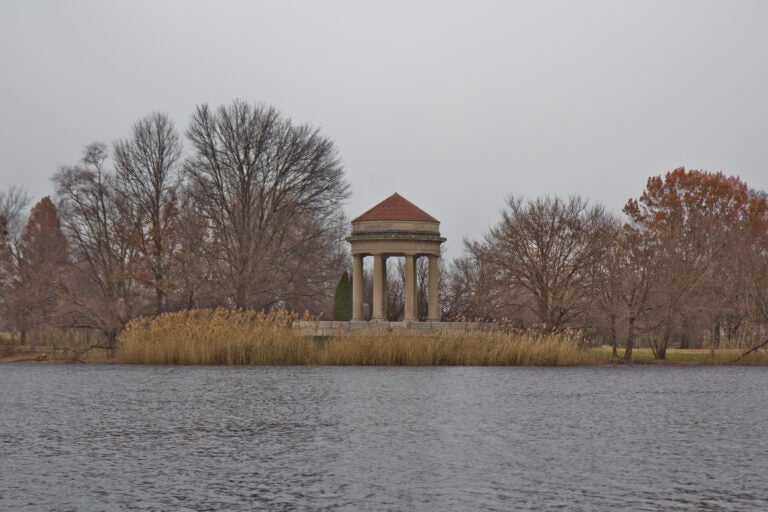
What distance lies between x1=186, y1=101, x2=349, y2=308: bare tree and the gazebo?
135 inches

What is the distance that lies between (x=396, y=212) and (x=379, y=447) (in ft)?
102

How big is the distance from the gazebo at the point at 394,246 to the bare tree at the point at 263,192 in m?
3.43

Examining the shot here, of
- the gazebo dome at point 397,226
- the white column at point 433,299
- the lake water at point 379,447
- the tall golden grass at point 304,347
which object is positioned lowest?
the lake water at point 379,447

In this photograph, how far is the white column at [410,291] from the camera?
40.2 m

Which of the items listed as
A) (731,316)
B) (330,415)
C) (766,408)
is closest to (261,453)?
(330,415)

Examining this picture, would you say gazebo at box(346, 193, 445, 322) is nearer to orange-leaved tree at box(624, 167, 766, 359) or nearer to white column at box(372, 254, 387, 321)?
white column at box(372, 254, 387, 321)

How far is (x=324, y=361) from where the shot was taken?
26.4 meters

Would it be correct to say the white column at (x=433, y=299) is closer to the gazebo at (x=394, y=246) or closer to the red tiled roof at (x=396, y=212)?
the gazebo at (x=394, y=246)

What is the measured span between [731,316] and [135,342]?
29515mm

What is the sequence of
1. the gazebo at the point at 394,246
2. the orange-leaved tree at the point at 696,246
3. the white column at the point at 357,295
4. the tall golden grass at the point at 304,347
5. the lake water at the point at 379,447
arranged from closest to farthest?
1. the lake water at the point at 379,447
2. the tall golden grass at the point at 304,347
3. the orange-leaved tree at the point at 696,246
4. the gazebo at the point at 394,246
5. the white column at the point at 357,295

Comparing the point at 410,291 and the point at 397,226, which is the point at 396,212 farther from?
the point at 410,291

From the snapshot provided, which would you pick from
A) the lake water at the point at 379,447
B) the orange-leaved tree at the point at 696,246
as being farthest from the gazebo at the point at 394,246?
the lake water at the point at 379,447

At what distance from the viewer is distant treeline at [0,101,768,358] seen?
113 ft

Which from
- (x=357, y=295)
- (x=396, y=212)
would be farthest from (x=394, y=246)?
(x=357, y=295)
